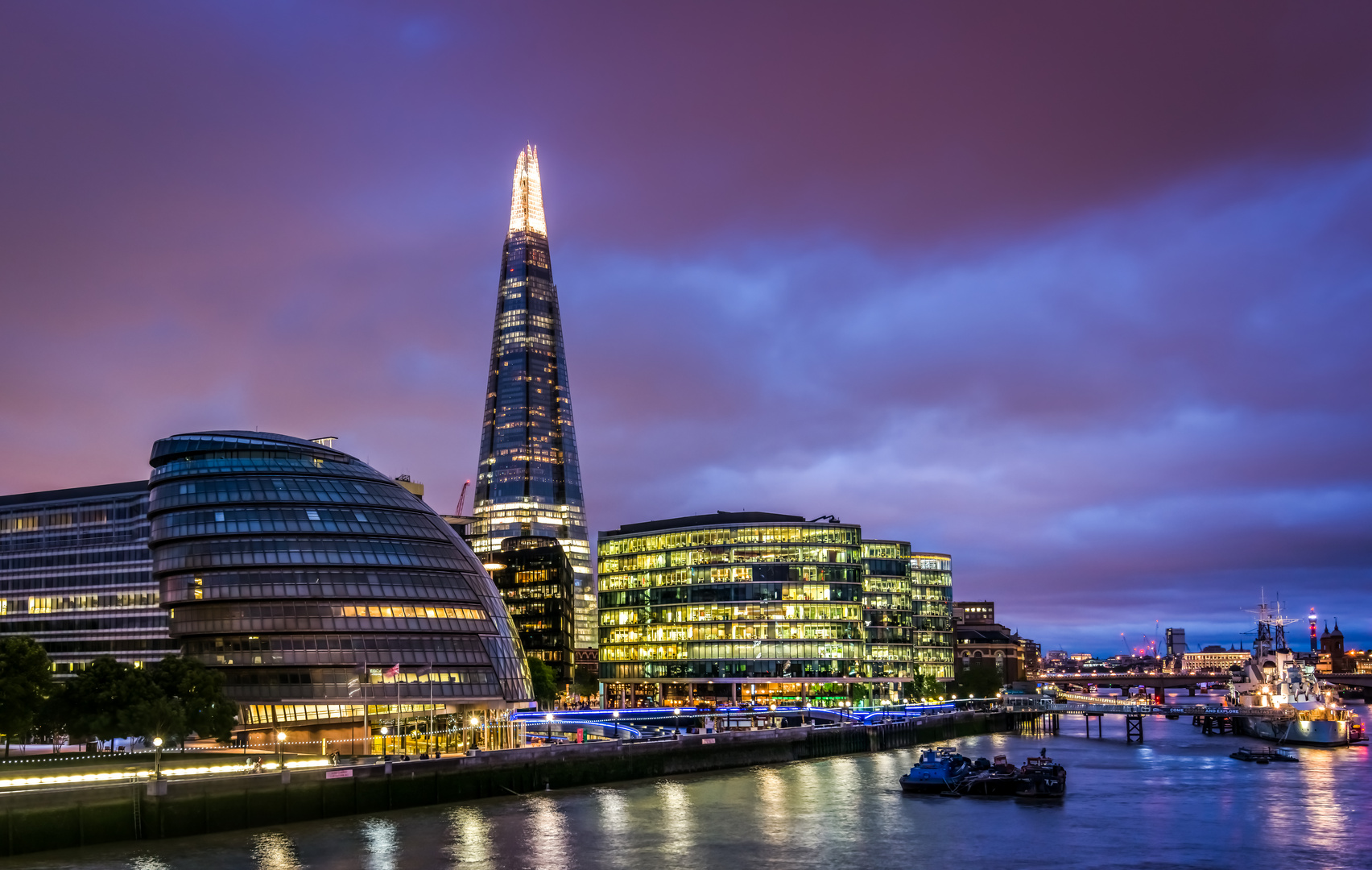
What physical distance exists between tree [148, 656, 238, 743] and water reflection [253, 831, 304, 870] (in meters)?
22.1

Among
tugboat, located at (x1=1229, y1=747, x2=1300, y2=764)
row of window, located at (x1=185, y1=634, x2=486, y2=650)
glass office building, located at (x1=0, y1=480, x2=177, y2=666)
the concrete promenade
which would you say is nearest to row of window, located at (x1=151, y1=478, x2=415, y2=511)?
row of window, located at (x1=185, y1=634, x2=486, y2=650)

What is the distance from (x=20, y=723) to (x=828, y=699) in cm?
13648

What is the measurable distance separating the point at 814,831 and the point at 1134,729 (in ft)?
377

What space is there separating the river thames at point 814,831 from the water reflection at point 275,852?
157 millimetres

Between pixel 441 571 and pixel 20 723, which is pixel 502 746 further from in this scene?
pixel 20 723

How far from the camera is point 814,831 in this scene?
77062mm

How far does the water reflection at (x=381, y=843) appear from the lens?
6362 cm

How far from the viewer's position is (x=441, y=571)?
396 ft

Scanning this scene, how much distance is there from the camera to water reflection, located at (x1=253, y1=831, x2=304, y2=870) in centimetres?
6262

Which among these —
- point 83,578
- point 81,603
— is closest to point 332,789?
point 81,603

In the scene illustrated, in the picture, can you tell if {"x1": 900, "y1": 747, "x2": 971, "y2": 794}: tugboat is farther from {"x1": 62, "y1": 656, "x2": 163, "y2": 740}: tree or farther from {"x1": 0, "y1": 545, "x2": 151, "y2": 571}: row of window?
{"x1": 0, "y1": 545, "x2": 151, "y2": 571}: row of window

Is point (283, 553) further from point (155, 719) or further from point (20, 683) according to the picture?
point (20, 683)

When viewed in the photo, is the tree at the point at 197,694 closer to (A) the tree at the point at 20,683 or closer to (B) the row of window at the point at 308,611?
(A) the tree at the point at 20,683

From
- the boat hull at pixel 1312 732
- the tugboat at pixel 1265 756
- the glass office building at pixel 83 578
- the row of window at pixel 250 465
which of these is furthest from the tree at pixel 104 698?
the boat hull at pixel 1312 732
